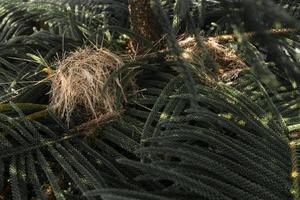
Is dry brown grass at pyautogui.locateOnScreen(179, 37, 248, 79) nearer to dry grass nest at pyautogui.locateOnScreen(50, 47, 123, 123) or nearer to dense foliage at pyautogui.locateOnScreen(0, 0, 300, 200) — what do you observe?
dense foliage at pyautogui.locateOnScreen(0, 0, 300, 200)

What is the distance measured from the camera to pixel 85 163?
1148mm

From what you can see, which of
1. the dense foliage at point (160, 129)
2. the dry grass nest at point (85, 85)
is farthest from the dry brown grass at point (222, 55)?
the dry grass nest at point (85, 85)

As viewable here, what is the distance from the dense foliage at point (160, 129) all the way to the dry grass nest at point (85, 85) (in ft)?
0.11

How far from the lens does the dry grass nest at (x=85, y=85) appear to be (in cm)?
132

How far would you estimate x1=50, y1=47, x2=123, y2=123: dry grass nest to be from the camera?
4.34 ft

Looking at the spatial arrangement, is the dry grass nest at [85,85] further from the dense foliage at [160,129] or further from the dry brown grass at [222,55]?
the dry brown grass at [222,55]

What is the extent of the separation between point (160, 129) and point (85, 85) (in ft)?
0.97

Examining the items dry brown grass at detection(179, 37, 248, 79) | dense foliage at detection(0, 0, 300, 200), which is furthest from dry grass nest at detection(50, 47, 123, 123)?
dry brown grass at detection(179, 37, 248, 79)

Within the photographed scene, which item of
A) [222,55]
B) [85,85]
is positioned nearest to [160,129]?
[85,85]

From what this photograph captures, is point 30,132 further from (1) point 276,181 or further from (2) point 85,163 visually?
(1) point 276,181

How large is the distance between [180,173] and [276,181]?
0.66ft

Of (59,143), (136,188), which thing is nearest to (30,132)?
(59,143)

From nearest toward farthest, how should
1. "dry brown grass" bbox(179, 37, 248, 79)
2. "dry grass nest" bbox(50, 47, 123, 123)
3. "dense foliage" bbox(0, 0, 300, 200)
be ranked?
"dense foliage" bbox(0, 0, 300, 200) → "dry grass nest" bbox(50, 47, 123, 123) → "dry brown grass" bbox(179, 37, 248, 79)

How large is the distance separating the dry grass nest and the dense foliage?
3 centimetres
